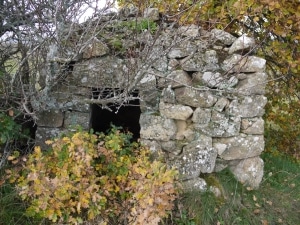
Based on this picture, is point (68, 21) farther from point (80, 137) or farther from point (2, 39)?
point (80, 137)

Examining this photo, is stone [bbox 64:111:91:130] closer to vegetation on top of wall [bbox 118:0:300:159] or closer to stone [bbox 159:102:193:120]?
stone [bbox 159:102:193:120]

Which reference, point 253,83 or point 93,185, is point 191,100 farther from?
point 93,185

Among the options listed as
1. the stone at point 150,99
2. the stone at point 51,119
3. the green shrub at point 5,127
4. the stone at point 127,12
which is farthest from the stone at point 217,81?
the green shrub at point 5,127

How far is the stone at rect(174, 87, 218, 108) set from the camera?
13.3 feet

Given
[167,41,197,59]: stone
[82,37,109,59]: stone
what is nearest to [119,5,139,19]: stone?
[82,37,109,59]: stone

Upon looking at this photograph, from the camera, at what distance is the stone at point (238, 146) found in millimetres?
4230

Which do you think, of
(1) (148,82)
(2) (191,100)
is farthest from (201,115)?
(1) (148,82)

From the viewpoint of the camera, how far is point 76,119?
4.40 m

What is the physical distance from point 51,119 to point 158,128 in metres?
1.22

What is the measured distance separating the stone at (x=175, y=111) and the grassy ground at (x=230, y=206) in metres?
0.74

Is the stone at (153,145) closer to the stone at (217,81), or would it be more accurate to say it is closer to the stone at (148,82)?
the stone at (148,82)

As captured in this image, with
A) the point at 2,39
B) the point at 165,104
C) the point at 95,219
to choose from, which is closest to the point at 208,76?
the point at 165,104

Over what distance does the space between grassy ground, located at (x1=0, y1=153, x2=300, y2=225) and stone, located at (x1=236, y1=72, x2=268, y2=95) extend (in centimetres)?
94

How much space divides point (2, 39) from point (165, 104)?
1906 millimetres
